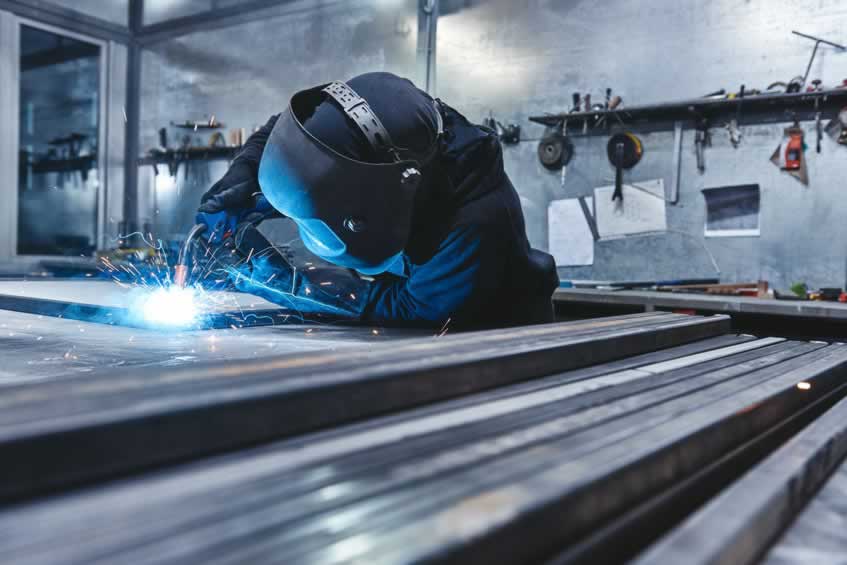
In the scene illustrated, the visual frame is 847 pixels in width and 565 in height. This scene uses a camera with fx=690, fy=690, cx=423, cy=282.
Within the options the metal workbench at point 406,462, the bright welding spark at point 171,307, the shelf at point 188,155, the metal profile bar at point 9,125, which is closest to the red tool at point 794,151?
the metal workbench at point 406,462

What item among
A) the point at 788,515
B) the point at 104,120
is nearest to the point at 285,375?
the point at 788,515

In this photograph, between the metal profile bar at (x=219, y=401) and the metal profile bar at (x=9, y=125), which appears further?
the metal profile bar at (x=9, y=125)

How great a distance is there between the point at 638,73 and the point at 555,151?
572 millimetres

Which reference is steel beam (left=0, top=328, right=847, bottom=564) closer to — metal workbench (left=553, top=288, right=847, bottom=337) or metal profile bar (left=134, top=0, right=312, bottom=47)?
metal workbench (left=553, top=288, right=847, bottom=337)

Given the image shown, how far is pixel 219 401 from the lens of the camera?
1.89 ft

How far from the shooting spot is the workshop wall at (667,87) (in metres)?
3.18

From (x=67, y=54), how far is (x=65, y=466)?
5.88 meters

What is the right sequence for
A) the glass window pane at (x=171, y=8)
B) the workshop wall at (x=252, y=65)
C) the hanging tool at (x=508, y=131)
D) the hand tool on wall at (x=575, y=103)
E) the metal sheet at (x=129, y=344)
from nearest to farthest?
the metal sheet at (x=129, y=344), the hand tool on wall at (x=575, y=103), the hanging tool at (x=508, y=131), the workshop wall at (x=252, y=65), the glass window pane at (x=171, y=8)

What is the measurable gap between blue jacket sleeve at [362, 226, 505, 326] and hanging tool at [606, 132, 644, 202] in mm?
2121

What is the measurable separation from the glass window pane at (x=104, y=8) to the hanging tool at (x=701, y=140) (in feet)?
14.9

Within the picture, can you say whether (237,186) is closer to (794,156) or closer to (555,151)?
(555,151)

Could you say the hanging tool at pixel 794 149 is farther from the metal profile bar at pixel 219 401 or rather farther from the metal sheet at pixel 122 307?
the metal profile bar at pixel 219 401

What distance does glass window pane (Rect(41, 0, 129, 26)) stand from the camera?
17.0 feet

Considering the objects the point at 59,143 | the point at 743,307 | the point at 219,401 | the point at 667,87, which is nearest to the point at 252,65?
the point at 59,143
